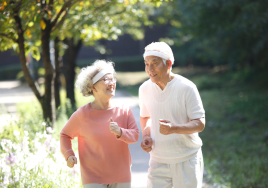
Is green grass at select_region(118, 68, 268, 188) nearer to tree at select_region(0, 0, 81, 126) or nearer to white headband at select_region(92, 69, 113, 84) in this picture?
tree at select_region(0, 0, 81, 126)

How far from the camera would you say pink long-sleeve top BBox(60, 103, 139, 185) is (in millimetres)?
2676

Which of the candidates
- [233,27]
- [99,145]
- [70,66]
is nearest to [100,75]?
[99,145]

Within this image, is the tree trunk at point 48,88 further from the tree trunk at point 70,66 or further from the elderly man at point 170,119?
the tree trunk at point 70,66

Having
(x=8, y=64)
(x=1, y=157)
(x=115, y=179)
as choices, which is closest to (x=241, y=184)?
(x=115, y=179)

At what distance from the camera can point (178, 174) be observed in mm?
2752

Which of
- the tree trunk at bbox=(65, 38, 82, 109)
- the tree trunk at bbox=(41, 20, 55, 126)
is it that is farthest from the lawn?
the tree trunk at bbox=(65, 38, 82, 109)

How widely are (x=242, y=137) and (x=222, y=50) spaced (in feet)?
14.5

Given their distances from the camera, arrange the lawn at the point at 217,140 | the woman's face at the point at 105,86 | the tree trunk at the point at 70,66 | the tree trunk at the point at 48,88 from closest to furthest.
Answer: the woman's face at the point at 105,86
the lawn at the point at 217,140
the tree trunk at the point at 48,88
the tree trunk at the point at 70,66

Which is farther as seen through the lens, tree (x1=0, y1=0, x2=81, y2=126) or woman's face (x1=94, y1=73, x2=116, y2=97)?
tree (x1=0, y1=0, x2=81, y2=126)

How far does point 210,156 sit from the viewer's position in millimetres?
7750

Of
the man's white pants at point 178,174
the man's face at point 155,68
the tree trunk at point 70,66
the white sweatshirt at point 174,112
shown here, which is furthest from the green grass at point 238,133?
the tree trunk at point 70,66

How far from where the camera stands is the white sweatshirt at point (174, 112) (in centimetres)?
264

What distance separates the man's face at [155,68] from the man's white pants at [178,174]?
2.43ft

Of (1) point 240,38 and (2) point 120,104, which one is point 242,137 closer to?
(1) point 240,38
